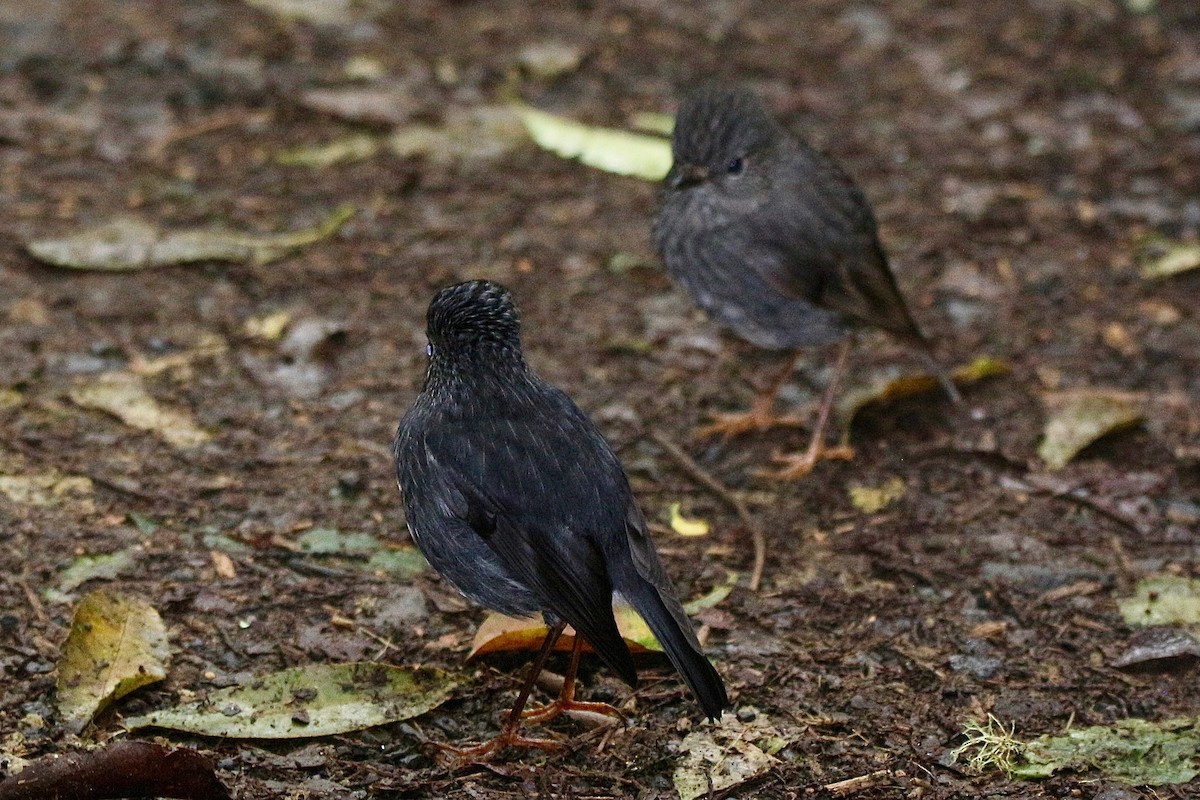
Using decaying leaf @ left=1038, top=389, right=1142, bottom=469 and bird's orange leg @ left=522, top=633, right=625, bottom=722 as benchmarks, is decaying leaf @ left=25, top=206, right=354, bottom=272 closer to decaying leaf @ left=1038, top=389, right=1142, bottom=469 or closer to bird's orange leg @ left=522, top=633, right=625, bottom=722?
bird's orange leg @ left=522, top=633, right=625, bottom=722

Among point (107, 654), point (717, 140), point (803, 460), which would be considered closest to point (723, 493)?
point (803, 460)

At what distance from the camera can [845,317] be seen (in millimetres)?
5805

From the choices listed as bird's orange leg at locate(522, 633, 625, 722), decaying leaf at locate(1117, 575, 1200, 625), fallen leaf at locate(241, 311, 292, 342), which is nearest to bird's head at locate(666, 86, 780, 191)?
fallen leaf at locate(241, 311, 292, 342)

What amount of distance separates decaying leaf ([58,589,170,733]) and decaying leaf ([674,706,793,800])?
140cm

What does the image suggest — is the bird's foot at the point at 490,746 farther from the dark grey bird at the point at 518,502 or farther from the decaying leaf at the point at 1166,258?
the decaying leaf at the point at 1166,258

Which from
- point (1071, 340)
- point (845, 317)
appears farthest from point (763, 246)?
point (1071, 340)

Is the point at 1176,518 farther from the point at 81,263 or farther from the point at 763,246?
the point at 81,263

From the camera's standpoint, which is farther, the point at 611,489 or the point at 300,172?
the point at 300,172

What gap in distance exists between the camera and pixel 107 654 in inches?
157

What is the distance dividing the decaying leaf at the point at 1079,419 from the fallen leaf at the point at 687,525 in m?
1.34

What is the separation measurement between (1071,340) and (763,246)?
1486 mm

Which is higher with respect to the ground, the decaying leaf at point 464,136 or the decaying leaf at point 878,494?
the decaying leaf at point 464,136

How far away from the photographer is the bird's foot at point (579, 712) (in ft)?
13.6

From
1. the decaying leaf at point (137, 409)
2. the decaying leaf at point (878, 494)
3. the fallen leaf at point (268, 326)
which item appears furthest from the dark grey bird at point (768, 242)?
the decaying leaf at point (137, 409)
